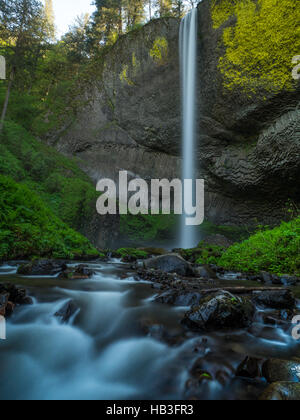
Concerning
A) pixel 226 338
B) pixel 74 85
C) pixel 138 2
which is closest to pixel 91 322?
pixel 226 338

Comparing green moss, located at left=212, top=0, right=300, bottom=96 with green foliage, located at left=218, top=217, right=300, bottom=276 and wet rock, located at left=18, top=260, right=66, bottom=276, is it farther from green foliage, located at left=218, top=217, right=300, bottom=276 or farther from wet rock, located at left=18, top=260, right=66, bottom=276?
wet rock, located at left=18, top=260, right=66, bottom=276

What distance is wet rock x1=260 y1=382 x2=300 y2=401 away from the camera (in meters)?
1.42

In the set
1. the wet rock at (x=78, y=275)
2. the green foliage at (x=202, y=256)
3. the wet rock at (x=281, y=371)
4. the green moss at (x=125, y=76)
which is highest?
the green moss at (x=125, y=76)

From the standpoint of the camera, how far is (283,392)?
4.80 ft

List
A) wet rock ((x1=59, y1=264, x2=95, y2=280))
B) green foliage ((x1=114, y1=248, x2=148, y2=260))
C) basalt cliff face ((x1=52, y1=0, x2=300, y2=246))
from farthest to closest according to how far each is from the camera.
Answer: basalt cliff face ((x1=52, y1=0, x2=300, y2=246))
green foliage ((x1=114, y1=248, x2=148, y2=260))
wet rock ((x1=59, y1=264, x2=95, y2=280))

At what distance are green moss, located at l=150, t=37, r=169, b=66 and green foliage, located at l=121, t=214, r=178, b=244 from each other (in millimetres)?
10229

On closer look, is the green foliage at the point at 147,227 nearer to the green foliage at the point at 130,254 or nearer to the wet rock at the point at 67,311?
the green foliage at the point at 130,254

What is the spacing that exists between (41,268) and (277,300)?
4087 mm

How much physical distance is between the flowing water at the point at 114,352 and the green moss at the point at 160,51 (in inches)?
→ 654

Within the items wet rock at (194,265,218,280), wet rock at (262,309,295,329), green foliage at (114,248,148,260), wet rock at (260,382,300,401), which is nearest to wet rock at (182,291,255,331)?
wet rock at (262,309,295,329)

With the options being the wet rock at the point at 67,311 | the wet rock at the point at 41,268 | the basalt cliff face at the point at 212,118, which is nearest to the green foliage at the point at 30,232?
the wet rock at the point at 41,268

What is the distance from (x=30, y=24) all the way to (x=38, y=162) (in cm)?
1013

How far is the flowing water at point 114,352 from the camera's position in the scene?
5.87 feet
